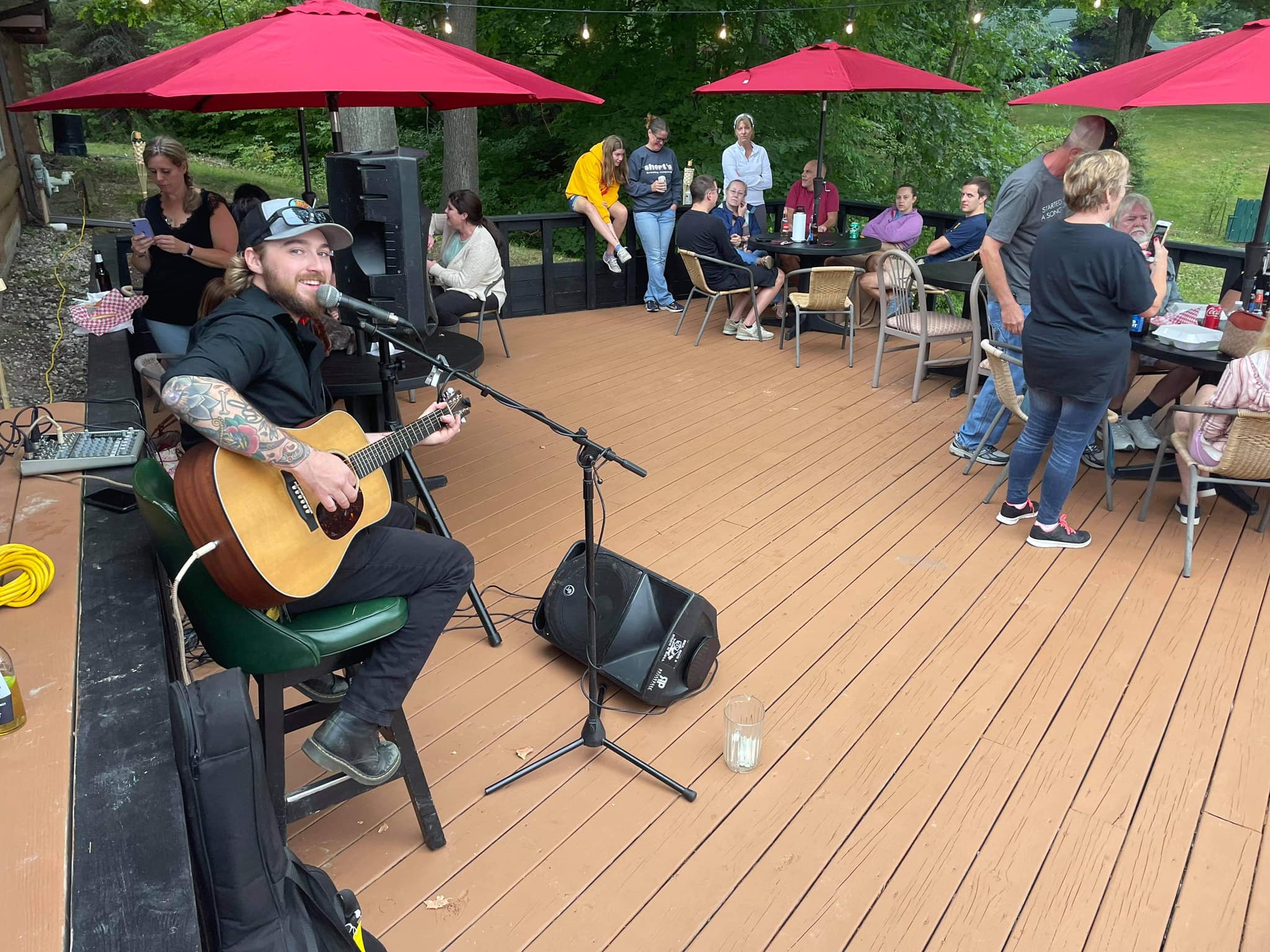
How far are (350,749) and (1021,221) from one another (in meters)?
3.63

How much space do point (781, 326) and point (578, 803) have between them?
15.8 feet

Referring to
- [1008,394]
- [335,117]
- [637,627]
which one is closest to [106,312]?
[335,117]

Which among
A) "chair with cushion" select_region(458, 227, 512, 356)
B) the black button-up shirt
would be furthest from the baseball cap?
"chair with cushion" select_region(458, 227, 512, 356)

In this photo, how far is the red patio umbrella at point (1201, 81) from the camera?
3645 millimetres

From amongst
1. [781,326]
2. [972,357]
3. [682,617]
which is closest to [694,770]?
[682,617]

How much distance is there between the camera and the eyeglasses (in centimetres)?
235

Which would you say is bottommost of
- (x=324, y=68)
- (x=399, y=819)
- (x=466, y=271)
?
(x=399, y=819)

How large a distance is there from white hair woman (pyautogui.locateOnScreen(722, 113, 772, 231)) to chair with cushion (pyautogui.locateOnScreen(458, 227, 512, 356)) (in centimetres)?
193

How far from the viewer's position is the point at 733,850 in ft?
7.75

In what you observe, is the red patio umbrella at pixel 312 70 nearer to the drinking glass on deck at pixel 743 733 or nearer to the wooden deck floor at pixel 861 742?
the wooden deck floor at pixel 861 742

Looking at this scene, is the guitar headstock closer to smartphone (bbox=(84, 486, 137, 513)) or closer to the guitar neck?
the guitar neck

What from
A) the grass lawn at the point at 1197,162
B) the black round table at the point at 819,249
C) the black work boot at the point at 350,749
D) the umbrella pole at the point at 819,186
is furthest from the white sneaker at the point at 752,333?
the grass lawn at the point at 1197,162

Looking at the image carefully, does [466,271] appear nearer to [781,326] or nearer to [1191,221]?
[781,326]

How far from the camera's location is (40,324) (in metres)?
6.43
